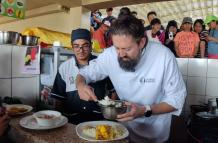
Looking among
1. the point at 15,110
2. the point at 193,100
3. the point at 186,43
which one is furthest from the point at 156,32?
the point at 15,110

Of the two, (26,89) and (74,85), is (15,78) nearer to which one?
(26,89)

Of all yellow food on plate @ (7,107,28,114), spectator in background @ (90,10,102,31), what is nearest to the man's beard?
yellow food on plate @ (7,107,28,114)

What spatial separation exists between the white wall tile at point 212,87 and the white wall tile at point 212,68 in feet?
0.22

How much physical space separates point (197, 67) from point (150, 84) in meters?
1.92

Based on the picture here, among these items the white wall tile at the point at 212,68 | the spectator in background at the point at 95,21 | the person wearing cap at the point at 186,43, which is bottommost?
the white wall tile at the point at 212,68

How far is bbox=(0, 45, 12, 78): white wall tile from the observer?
6.41ft

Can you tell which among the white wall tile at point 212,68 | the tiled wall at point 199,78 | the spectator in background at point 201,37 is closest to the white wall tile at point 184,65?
the tiled wall at point 199,78

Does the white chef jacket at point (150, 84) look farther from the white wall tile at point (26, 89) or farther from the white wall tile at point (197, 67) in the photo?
the white wall tile at point (197, 67)

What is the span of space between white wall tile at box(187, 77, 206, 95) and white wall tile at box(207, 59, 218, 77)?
0.11m

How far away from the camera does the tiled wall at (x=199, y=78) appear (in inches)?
128

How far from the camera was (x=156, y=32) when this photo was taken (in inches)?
166

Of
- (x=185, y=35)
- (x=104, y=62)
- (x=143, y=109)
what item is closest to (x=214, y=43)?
(x=185, y=35)

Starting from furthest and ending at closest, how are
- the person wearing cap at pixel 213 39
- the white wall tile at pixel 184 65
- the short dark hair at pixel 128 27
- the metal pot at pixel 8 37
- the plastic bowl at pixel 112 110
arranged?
1. the person wearing cap at pixel 213 39
2. the white wall tile at pixel 184 65
3. the metal pot at pixel 8 37
4. the short dark hair at pixel 128 27
5. the plastic bowl at pixel 112 110

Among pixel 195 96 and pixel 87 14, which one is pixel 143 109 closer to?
pixel 195 96
